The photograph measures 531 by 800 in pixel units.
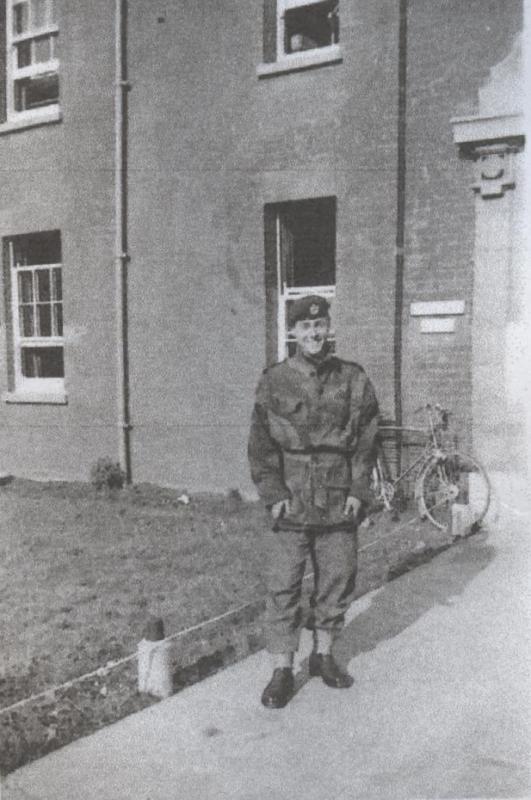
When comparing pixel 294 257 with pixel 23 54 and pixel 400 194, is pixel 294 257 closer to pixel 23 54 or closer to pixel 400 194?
pixel 400 194

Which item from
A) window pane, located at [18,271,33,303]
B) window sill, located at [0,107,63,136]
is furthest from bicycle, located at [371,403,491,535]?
window sill, located at [0,107,63,136]

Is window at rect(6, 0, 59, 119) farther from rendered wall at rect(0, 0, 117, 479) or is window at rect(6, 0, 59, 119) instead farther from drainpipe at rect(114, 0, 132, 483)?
drainpipe at rect(114, 0, 132, 483)

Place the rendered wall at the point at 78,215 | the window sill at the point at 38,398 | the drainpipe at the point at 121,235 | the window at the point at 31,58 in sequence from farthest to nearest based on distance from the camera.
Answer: the window sill at the point at 38,398, the window at the point at 31,58, the rendered wall at the point at 78,215, the drainpipe at the point at 121,235

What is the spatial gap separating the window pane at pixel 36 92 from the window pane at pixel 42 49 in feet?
0.67

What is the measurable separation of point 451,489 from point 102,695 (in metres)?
4.01

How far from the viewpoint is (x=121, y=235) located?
9.10m

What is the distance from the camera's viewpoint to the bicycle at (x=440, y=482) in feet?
21.6

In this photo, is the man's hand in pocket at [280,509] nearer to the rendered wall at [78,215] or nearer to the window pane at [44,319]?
the rendered wall at [78,215]

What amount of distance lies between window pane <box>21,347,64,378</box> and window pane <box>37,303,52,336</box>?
0.22m

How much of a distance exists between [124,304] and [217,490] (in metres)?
2.36

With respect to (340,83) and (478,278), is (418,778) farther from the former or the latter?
(340,83)

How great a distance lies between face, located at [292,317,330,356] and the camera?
11.8 feet

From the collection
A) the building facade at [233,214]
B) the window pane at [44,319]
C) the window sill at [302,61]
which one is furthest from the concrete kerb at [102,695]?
the window pane at [44,319]

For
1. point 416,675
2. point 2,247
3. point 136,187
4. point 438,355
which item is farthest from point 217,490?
point 416,675
